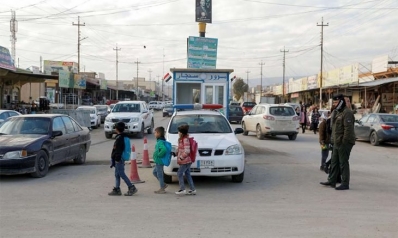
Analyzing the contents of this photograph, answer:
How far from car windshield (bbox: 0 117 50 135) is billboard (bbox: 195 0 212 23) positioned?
8774 millimetres

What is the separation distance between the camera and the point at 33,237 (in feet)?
17.6

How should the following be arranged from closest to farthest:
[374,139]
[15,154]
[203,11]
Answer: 1. [15,154]
2. [203,11]
3. [374,139]

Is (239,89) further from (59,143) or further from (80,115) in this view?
(59,143)

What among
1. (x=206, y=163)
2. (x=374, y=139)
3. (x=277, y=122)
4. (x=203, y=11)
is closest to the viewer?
(x=206, y=163)

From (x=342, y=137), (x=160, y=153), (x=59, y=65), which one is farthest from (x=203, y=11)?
(x=59, y=65)

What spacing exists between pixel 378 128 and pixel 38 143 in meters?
14.3

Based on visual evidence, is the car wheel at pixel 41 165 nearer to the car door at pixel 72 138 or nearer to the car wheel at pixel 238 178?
the car door at pixel 72 138

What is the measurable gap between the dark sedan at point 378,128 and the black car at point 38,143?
12.4 m

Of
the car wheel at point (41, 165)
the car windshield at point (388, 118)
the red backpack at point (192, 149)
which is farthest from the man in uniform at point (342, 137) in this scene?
the car windshield at point (388, 118)

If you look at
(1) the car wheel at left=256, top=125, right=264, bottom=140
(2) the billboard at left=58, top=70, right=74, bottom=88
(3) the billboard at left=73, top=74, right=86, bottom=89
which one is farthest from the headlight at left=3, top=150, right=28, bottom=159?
(3) the billboard at left=73, top=74, right=86, bottom=89

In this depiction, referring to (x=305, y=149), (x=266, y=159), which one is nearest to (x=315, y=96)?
(x=305, y=149)

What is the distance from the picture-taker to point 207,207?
274 inches

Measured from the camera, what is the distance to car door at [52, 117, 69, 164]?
10.3m

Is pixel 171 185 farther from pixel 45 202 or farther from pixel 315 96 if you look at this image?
pixel 315 96
